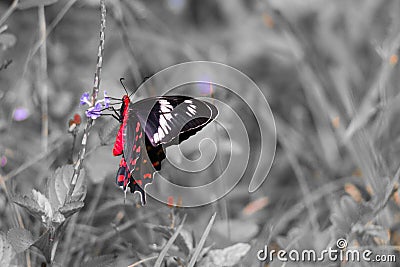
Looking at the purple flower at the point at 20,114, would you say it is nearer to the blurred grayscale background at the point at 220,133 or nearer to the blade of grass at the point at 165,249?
the blurred grayscale background at the point at 220,133

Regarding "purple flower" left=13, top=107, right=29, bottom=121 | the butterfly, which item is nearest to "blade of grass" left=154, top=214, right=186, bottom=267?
the butterfly

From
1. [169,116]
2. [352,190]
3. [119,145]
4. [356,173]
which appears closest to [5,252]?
[119,145]

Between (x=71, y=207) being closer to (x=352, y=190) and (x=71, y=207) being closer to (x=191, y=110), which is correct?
(x=191, y=110)

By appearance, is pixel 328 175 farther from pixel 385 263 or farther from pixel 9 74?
pixel 9 74

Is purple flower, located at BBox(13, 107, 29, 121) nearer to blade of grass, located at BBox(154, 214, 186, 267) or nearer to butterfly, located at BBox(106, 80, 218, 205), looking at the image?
butterfly, located at BBox(106, 80, 218, 205)

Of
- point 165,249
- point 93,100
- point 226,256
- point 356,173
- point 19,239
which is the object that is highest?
point 93,100

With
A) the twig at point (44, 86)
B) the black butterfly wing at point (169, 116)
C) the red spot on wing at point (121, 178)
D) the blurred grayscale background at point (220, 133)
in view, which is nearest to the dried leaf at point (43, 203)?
the blurred grayscale background at point (220, 133)
